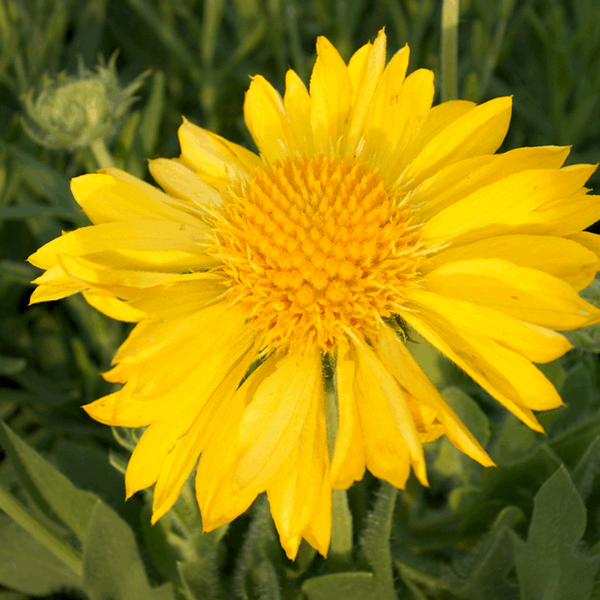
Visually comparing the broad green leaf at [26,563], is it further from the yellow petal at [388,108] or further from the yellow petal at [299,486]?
the yellow petal at [388,108]

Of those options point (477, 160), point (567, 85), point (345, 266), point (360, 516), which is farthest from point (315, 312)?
point (567, 85)

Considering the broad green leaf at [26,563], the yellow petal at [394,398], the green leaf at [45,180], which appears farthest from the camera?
the green leaf at [45,180]

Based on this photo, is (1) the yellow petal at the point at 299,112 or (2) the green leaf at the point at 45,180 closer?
(1) the yellow petal at the point at 299,112

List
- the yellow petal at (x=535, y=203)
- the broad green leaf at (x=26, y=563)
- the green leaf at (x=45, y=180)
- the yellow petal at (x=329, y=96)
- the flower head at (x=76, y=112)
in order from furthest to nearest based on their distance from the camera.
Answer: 1. the green leaf at (x=45, y=180)
2. the flower head at (x=76, y=112)
3. the broad green leaf at (x=26, y=563)
4. the yellow petal at (x=329, y=96)
5. the yellow petal at (x=535, y=203)

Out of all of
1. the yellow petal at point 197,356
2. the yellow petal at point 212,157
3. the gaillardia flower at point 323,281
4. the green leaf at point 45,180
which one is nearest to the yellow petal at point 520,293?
the gaillardia flower at point 323,281

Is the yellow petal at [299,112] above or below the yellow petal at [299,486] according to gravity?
above

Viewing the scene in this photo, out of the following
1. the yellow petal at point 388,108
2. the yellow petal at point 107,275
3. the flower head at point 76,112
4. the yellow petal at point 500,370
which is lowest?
the yellow petal at point 500,370

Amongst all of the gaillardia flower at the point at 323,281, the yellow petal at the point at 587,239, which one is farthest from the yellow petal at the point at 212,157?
the yellow petal at the point at 587,239
